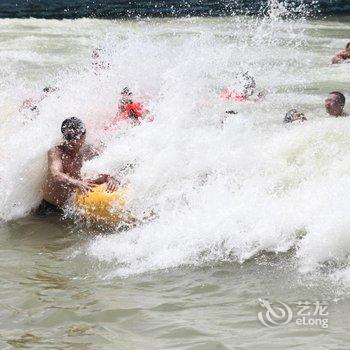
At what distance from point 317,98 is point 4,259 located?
6970mm

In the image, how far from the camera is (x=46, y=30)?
20219mm

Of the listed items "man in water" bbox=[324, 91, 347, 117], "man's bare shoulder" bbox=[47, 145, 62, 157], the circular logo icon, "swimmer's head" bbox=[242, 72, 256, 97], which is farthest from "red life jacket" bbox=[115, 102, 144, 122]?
the circular logo icon

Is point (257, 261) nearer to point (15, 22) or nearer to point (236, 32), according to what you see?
point (236, 32)

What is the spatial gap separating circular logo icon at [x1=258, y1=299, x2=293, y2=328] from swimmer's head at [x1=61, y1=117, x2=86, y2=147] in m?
2.96

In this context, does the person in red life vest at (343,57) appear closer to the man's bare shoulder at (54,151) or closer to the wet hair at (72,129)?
the wet hair at (72,129)

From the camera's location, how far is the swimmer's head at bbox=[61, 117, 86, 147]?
21.3 feet

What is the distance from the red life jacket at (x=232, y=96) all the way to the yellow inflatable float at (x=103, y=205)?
4380 millimetres

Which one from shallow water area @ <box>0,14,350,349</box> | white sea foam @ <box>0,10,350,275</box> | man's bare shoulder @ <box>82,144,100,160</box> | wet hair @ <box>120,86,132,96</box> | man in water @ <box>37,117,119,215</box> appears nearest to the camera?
shallow water area @ <box>0,14,350,349</box>

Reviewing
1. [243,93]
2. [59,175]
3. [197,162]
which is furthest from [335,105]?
[59,175]

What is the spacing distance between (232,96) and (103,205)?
15.4ft

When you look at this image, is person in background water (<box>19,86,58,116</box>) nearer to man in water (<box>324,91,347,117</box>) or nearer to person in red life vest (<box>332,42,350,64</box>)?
man in water (<box>324,91,347,117</box>)

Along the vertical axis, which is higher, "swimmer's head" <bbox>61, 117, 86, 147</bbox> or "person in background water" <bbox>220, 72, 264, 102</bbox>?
"swimmer's head" <bbox>61, 117, 86, 147</bbox>

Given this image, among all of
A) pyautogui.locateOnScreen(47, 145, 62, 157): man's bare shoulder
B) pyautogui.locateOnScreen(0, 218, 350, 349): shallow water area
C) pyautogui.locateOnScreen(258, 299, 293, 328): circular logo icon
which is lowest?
pyautogui.locateOnScreen(0, 218, 350, 349): shallow water area

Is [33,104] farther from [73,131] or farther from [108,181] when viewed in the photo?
[108,181]
